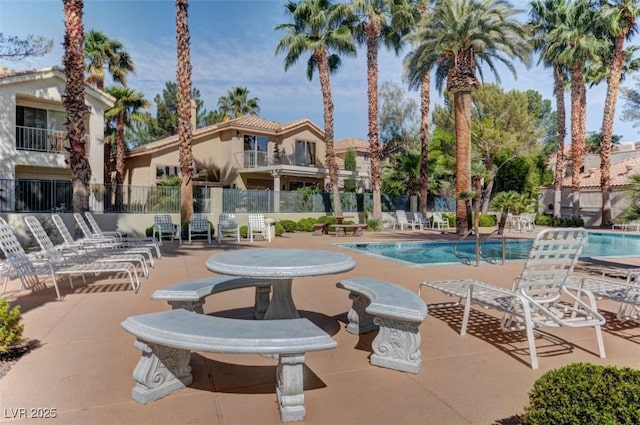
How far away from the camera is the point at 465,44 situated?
18250 millimetres

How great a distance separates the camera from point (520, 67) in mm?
19969

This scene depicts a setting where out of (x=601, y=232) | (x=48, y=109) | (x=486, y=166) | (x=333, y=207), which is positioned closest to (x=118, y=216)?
(x=48, y=109)

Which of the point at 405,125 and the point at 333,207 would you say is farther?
the point at 405,125

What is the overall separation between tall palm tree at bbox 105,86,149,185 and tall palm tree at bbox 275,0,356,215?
1002 centimetres

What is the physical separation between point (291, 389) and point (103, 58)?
2788cm

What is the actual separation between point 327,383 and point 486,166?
32.8 meters

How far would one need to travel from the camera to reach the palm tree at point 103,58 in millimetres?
24625

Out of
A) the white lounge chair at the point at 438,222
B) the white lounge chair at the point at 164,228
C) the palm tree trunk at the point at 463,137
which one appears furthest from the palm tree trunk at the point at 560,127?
the white lounge chair at the point at 164,228

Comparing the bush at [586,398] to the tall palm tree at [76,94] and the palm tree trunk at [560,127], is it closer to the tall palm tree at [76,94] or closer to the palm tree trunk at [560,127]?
the tall palm tree at [76,94]

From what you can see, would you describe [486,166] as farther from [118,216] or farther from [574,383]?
[574,383]

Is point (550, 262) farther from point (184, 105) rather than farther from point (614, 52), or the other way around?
point (614, 52)

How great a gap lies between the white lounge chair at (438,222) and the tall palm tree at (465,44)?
5534mm

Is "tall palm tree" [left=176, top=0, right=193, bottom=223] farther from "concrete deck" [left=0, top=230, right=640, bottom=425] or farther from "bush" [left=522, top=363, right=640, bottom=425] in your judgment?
"bush" [left=522, top=363, right=640, bottom=425]

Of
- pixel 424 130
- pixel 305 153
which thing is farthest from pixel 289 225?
pixel 305 153
